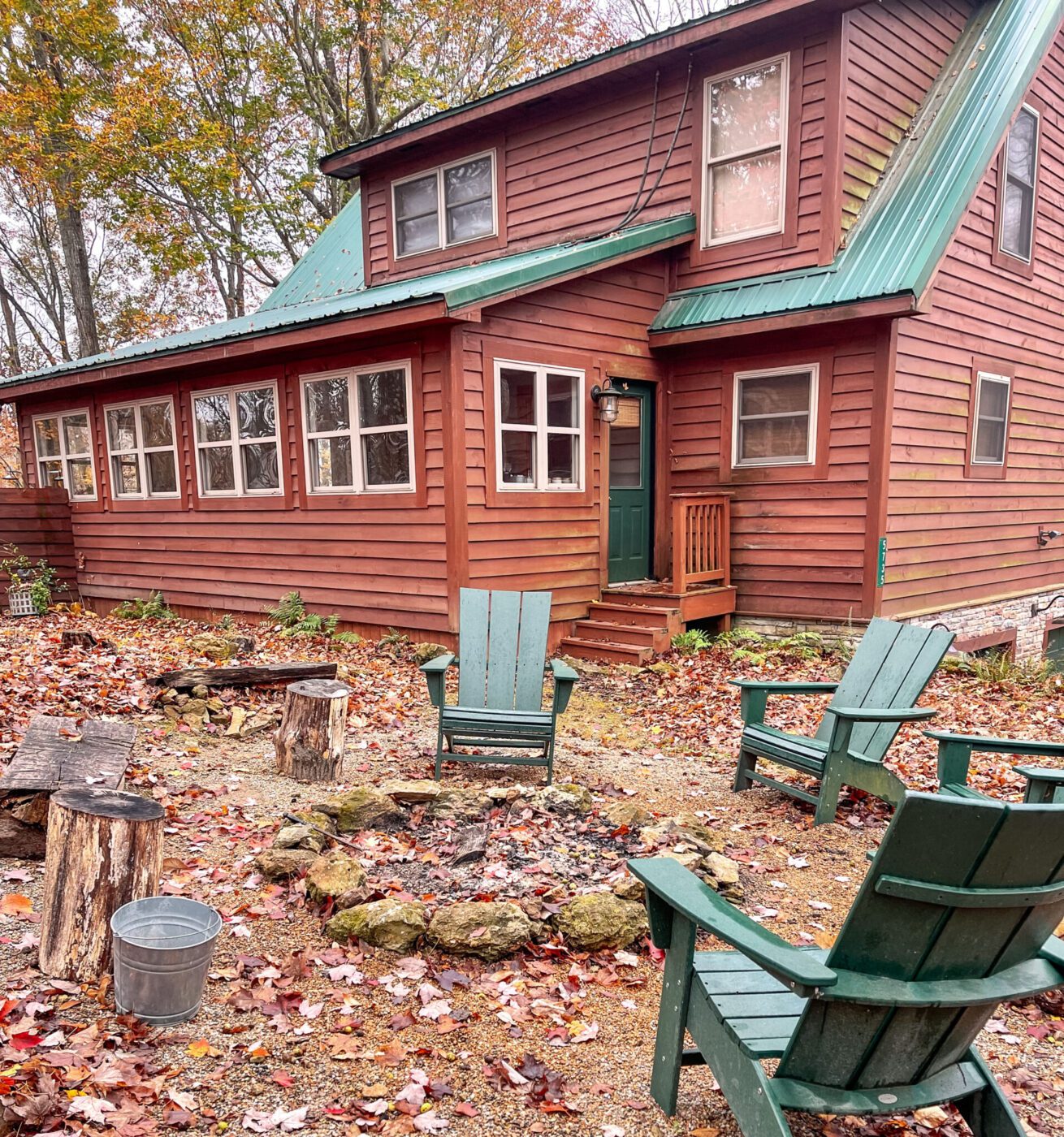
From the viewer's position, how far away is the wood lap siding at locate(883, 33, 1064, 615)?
8414mm

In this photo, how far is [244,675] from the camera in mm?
6246

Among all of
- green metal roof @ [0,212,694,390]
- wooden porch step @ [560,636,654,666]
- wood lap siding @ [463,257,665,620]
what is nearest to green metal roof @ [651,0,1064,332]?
wood lap siding @ [463,257,665,620]

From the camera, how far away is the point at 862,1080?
186 cm

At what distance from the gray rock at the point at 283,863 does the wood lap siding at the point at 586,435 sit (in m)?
4.49

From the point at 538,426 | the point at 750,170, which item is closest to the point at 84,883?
the point at 538,426

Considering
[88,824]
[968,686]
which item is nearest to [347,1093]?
[88,824]

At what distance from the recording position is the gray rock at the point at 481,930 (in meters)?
2.97

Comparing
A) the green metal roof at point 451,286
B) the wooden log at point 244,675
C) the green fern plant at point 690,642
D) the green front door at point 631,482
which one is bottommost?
the green fern plant at point 690,642

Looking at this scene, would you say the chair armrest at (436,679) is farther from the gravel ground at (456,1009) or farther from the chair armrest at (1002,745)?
the chair armrest at (1002,745)

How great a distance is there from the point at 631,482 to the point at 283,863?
6.77 metres

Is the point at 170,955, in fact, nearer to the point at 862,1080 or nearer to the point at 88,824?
the point at 88,824

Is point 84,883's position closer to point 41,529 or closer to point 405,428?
point 405,428

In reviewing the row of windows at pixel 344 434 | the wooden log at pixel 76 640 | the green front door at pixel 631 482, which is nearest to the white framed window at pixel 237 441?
the row of windows at pixel 344 434

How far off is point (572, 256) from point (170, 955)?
7026 millimetres
